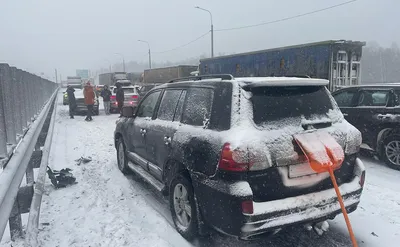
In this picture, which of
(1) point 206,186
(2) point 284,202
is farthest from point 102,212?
(2) point 284,202

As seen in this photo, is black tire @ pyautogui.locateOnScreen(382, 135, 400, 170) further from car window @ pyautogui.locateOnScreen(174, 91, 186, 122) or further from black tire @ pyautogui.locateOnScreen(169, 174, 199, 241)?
black tire @ pyautogui.locateOnScreen(169, 174, 199, 241)

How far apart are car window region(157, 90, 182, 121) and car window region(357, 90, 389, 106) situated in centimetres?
465

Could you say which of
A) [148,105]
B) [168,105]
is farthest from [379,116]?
[148,105]

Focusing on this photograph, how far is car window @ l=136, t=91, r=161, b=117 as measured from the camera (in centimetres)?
499

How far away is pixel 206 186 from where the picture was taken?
314cm

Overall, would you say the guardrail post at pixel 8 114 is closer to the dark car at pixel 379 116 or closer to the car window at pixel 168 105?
the car window at pixel 168 105

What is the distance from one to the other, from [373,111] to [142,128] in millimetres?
4867

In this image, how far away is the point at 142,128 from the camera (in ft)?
16.5

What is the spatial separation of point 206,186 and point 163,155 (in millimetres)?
1185

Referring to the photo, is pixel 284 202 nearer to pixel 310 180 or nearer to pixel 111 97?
pixel 310 180

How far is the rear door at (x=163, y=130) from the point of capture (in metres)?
4.05

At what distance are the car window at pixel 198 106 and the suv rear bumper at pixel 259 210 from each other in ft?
2.38

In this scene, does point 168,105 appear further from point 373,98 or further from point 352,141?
point 373,98

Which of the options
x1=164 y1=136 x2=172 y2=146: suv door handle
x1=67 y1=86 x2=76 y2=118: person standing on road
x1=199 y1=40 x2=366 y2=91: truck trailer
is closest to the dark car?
x1=164 y1=136 x2=172 y2=146: suv door handle
